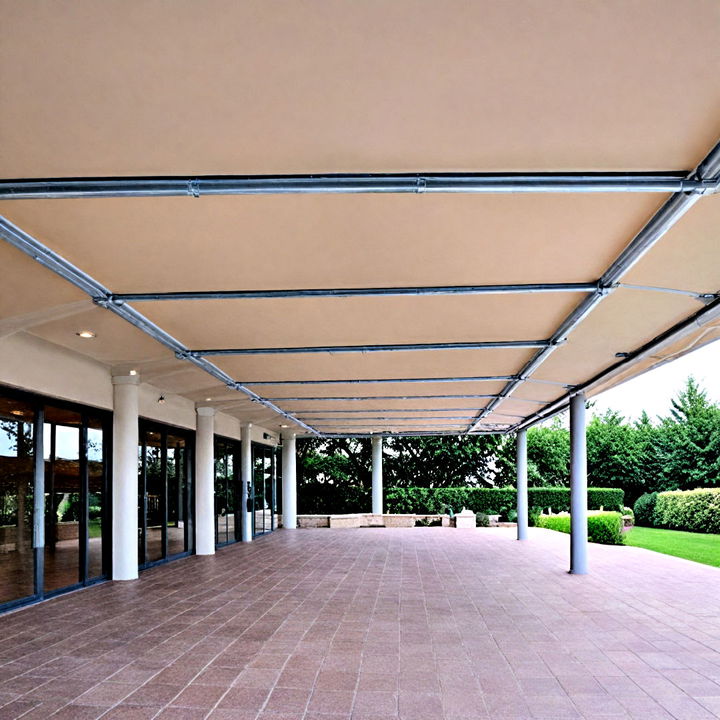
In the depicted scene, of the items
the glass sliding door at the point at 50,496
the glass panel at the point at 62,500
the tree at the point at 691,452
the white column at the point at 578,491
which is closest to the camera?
the glass sliding door at the point at 50,496

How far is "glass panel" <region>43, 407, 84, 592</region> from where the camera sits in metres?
9.34

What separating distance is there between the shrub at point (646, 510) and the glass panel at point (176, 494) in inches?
768

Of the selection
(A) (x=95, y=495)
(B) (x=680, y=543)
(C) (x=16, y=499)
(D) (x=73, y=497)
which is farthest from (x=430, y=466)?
(C) (x=16, y=499)

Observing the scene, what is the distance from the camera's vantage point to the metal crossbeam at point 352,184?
401cm

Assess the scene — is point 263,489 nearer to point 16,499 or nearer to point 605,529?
point 605,529

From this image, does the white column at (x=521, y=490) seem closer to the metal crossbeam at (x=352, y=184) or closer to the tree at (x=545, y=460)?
the tree at (x=545, y=460)

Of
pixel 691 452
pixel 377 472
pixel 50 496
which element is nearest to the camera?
pixel 50 496

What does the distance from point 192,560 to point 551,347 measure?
8.29 m

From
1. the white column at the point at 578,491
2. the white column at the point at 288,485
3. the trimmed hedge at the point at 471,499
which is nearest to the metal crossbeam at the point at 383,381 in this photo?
the white column at the point at 578,491

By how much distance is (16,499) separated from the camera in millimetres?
8367

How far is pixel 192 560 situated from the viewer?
44.8 feet

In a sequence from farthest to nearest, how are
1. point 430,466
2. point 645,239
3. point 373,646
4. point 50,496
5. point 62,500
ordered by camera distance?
point 430,466
point 62,500
point 50,496
point 373,646
point 645,239

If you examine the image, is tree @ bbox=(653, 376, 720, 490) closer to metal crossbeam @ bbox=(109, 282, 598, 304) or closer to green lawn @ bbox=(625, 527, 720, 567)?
green lawn @ bbox=(625, 527, 720, 567)

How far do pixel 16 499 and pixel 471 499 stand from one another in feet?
68.7
